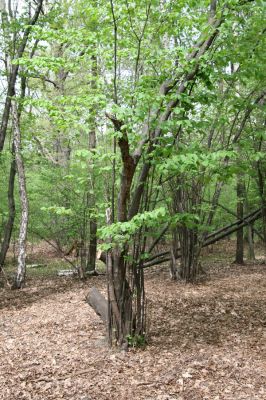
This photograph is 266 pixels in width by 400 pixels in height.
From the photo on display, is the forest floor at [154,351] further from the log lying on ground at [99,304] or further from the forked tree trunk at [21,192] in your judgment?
the forked tree trunk at [21,192]

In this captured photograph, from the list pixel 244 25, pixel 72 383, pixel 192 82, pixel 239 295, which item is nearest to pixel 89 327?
pixel 72 383

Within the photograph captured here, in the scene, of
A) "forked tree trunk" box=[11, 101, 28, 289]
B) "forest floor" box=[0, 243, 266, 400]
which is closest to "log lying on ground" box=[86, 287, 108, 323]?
"forest floor" box=[0, 243, 266, 400]

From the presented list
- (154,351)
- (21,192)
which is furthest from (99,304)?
(21,192)

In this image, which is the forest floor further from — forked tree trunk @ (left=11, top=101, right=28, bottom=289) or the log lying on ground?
forked tree trunk @ (left=11, top=101, right=28, bottom=289)

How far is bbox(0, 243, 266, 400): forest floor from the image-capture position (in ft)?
12.4

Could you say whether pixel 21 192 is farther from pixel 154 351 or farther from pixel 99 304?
pixel 154 351

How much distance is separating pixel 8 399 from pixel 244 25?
537 centimetres

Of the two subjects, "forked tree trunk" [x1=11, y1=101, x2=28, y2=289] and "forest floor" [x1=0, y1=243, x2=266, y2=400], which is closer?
"forest floor" [x1=0, y1=243, x2=266, y2=400]

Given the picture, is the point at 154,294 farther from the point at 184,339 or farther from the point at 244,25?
the point at 244,25

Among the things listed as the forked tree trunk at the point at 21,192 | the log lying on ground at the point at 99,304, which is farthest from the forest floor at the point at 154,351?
the forked tree trunk at the point at 21,192

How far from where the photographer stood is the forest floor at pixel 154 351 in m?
3.78

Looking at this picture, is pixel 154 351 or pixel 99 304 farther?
pixel 99 304

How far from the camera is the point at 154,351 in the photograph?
4.64 metres

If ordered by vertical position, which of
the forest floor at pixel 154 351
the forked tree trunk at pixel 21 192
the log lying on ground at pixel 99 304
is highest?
the forked tree trunk at pixel 21 192
